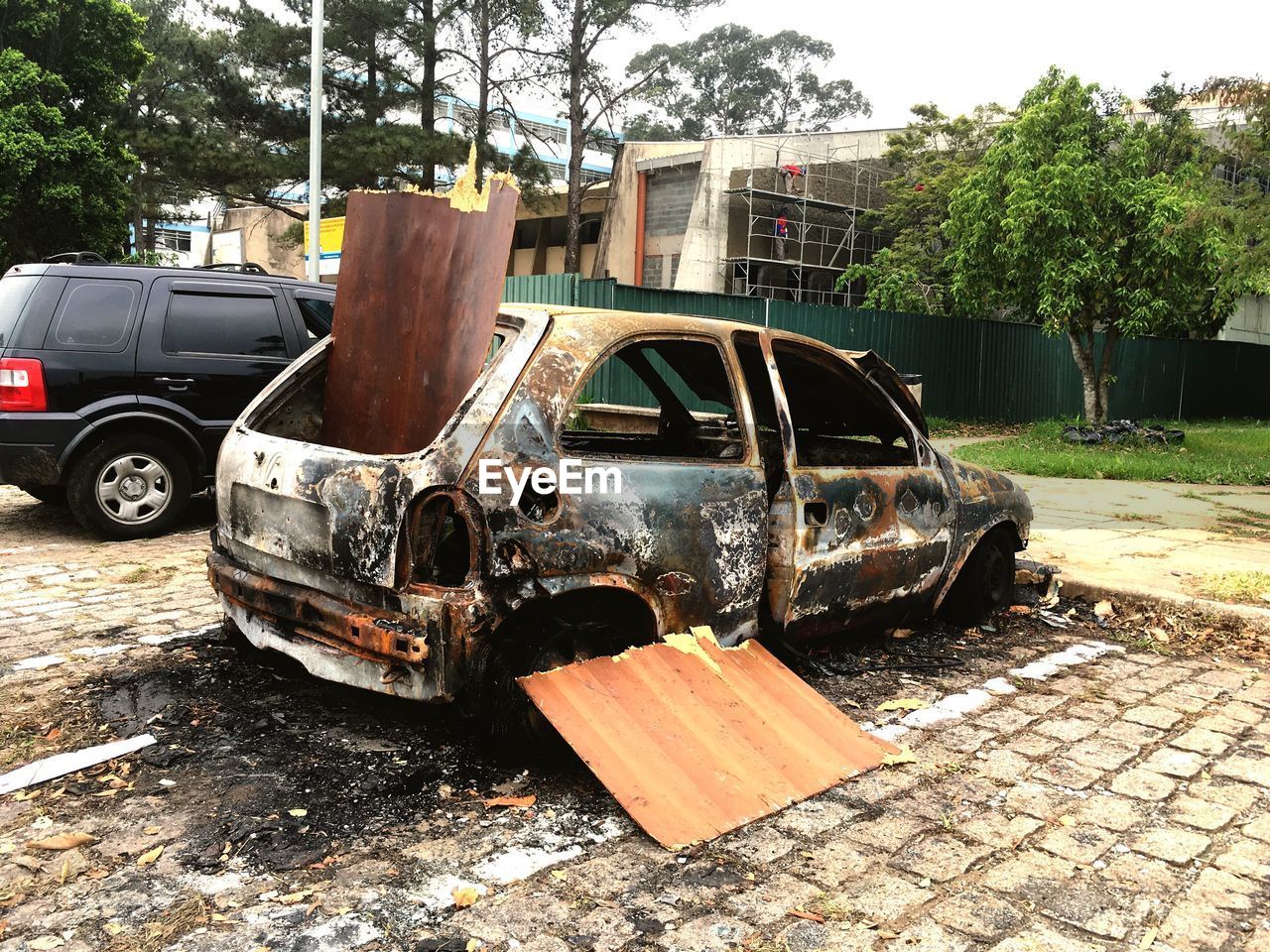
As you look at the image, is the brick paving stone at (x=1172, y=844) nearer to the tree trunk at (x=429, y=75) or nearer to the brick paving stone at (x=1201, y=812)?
the brick paving stone at (x=1201, y=812)

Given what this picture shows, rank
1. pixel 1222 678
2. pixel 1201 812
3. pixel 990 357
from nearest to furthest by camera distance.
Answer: pixel 1201 812
pixel 1222 678
pixel 990 357

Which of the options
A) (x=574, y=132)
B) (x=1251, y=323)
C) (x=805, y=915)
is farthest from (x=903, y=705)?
(x=1251, y=323)

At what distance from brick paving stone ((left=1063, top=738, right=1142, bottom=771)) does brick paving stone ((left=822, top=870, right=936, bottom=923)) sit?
1314 millimetres

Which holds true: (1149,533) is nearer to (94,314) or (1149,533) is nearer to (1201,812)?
(1201,812)

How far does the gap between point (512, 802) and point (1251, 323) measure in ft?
127

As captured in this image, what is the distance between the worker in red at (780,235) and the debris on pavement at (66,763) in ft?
86.4

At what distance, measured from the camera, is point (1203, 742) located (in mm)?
4121

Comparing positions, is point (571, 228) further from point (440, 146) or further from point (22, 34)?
point (22, 34)

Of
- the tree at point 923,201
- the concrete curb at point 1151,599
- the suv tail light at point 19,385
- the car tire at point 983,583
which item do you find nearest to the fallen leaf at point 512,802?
the car tire at point 983,583

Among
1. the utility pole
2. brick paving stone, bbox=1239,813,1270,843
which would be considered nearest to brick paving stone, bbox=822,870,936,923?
brick paving stone, bbox=1239,813,1270,843

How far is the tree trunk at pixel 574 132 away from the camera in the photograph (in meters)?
30.2

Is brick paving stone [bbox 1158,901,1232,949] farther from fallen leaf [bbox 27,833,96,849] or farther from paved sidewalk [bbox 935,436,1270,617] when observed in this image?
paved sidewalk [bbox 935,436,1270,617]

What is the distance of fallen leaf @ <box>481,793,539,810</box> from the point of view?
333 cm

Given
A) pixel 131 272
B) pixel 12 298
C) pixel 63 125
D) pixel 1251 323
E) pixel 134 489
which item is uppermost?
pixel 63 125
